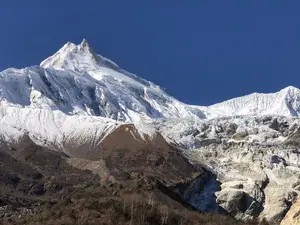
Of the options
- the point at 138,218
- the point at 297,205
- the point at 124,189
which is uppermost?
the point at 124,189

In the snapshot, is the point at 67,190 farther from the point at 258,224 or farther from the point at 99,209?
the point at 99,209

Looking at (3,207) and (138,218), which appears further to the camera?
(3,207)

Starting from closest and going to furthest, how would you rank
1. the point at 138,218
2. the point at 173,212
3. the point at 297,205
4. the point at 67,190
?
the point at 297,205 < the point at 138,218 < the point at 173,212 < the point at 67,190

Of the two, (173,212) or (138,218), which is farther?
(173,212)

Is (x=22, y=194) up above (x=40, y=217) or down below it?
above

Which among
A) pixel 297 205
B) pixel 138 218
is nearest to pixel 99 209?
pixel 138 218

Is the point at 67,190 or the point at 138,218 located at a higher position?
the point at 67,190

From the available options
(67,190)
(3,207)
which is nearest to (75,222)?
(3,207)

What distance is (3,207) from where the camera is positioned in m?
170

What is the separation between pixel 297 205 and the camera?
49.9 metres

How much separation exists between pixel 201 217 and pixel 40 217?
28549 millimetres

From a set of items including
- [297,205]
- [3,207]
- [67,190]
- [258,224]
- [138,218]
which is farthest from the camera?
[67,190]

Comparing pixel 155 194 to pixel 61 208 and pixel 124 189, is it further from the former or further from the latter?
pixel 61 208

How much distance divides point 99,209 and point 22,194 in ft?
262
